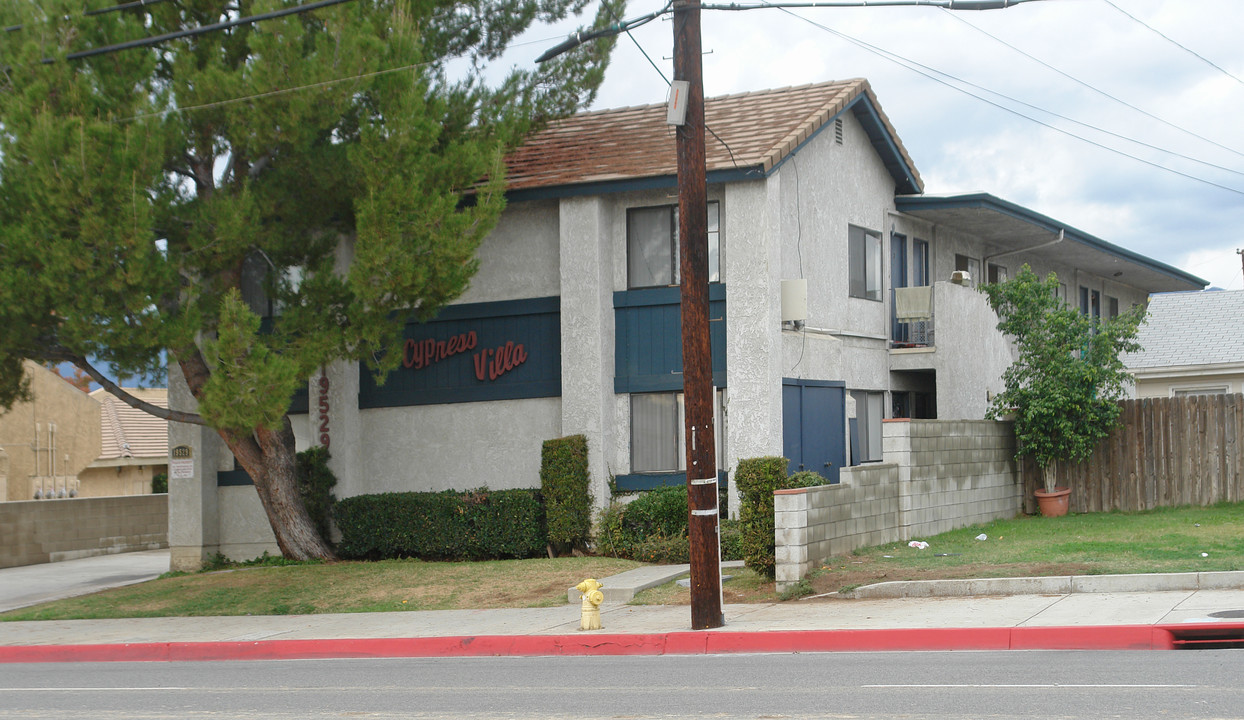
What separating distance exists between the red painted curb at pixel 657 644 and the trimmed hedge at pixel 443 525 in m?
6.29

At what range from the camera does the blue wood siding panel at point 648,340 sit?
20.1 metres

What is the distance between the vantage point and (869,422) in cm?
2230

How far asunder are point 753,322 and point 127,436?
26.9 meters

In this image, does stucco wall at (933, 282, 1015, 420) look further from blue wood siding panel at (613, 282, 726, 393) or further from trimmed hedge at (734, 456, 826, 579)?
trimmed hedge at (734, 456, 826, 579)

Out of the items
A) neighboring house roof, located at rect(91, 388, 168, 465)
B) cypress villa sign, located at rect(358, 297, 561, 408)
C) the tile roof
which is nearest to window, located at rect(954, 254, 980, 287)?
the tile roof

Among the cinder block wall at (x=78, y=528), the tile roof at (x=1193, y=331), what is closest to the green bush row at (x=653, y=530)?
the tile roof at (x=1193, y=331)

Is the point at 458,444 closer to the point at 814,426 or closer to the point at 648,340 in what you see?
the point at 648,340

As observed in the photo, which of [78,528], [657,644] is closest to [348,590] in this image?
[657,644]

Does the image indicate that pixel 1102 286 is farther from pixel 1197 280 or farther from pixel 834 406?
Result: pixel 834 406

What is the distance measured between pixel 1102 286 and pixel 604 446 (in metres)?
18.2

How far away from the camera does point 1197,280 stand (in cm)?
3397

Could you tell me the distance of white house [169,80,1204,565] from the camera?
63.7 ft

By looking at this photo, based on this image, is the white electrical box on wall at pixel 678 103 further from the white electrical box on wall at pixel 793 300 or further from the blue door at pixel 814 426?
the blue door at pixel 814 426

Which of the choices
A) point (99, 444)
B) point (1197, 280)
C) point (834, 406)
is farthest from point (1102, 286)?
point (99, 444)
